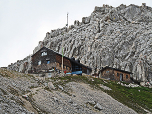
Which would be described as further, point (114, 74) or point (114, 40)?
point (114, 40)

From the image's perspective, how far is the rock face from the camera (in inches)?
3593

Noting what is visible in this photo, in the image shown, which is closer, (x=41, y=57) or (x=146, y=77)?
(x=41, y=57)

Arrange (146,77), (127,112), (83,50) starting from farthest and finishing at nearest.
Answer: (83,50) → (146,77) → (127,112)

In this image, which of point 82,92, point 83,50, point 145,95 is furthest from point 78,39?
point 82,92

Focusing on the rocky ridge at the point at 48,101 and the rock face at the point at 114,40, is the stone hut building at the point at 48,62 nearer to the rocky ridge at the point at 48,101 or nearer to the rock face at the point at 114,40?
the rocky ridge at the point at 48,101

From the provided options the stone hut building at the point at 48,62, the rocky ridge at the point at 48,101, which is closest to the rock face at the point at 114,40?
the stone hut building at the point at 48,62

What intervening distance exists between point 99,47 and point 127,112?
74522 mm

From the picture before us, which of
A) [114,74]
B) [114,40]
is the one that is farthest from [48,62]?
[114,40]

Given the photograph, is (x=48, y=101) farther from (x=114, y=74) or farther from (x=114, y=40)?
(x=114, y=40)

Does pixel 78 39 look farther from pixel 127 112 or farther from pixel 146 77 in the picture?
pixel 127 112

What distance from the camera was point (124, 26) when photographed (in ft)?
418

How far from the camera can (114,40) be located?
10969 centimetres

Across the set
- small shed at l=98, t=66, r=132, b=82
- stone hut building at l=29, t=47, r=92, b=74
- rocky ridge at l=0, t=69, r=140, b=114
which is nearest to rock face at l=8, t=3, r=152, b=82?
small shed at l=98, t=66, r=132, b=82

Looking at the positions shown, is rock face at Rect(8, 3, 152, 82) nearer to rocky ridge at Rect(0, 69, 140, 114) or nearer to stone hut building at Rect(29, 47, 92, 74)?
stone hut building at Rect(29, 47, 92, 74)
